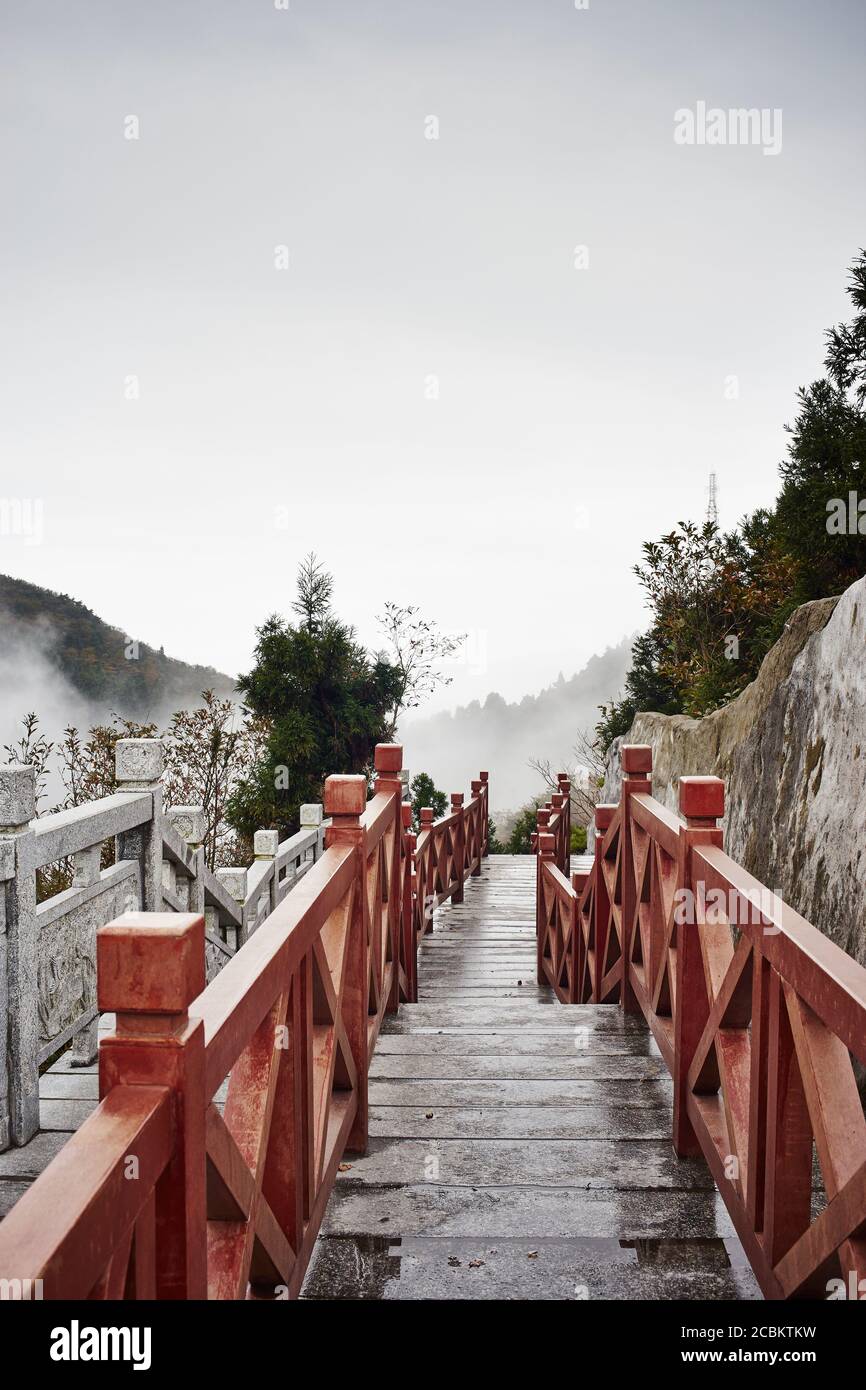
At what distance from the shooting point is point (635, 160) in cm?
1087

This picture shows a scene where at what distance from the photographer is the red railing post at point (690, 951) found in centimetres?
258

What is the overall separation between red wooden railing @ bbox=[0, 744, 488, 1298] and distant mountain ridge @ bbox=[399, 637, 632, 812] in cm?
5794

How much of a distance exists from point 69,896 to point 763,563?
9.12 metres

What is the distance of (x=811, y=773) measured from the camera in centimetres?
417

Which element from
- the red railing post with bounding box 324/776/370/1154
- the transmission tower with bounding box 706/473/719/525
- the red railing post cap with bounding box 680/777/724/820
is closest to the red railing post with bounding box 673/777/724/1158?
the red railing post cap with bounding box 680/777/724/820

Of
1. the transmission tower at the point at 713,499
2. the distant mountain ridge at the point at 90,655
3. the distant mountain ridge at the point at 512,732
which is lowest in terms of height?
the distant mountain ridge at the point at 512,732

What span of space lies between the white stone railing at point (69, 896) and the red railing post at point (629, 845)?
6.99ft

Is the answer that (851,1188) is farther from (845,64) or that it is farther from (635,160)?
(635,160)

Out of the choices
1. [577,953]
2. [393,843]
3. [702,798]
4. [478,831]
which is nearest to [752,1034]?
[702,798]

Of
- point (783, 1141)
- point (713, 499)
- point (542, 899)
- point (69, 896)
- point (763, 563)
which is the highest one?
point (713, 499)

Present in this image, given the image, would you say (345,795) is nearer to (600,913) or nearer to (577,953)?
(600,913)

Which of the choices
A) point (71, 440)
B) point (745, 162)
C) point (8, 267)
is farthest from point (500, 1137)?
point (71, 440)

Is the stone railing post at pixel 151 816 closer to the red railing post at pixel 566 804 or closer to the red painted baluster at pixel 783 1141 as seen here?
the red painted baluster at pixel 783 1141

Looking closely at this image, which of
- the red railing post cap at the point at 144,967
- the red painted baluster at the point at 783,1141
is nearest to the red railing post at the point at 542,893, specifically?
the red painted baluster at the point at 783,1141
